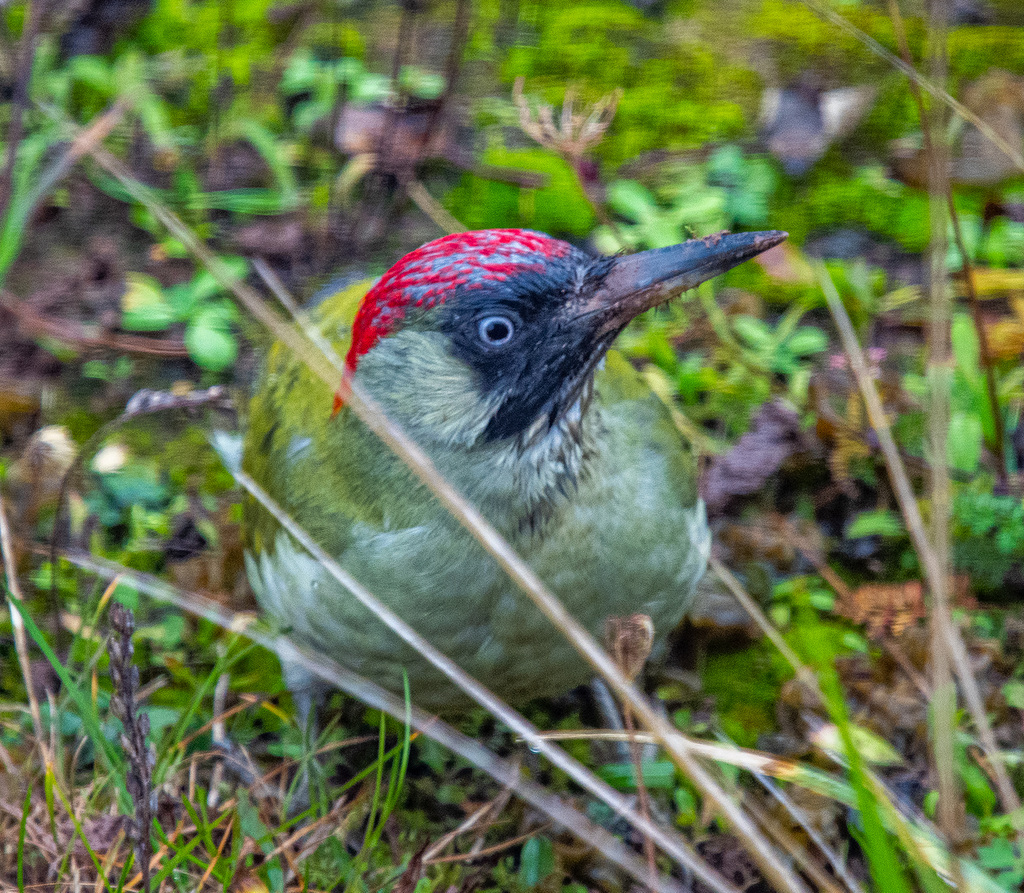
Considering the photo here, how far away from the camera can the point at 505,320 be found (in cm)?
244

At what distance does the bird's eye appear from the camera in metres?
2.44

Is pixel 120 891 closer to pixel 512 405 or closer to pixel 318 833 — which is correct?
pixel 318 833

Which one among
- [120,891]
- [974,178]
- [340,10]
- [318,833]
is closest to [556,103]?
[340,10]

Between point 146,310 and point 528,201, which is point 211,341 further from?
point 528,201

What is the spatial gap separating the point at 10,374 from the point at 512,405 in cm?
257

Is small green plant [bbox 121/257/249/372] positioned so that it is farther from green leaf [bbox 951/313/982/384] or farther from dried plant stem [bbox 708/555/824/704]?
green leaf [bbox 951/313/982/384]

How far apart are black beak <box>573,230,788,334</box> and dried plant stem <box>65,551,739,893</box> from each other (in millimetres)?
936

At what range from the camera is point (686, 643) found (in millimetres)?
3371

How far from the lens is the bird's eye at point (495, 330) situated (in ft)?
7.99

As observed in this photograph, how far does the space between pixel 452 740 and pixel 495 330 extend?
86 cm

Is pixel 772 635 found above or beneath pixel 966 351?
above

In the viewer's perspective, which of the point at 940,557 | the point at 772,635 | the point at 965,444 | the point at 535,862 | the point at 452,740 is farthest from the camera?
A: the point at 965,444

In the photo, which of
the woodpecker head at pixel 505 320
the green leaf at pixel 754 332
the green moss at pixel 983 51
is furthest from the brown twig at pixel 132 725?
the green moss at pixel 983 51

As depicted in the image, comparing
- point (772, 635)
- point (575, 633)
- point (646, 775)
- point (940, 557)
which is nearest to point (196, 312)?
point (646, 775)
